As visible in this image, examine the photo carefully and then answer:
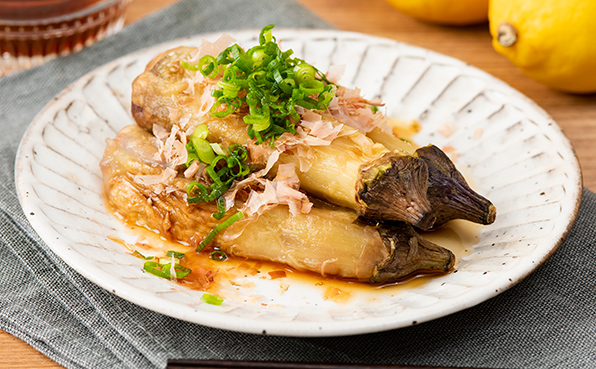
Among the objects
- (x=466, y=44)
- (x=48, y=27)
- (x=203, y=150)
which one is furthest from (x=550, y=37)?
(x=48, y=27)

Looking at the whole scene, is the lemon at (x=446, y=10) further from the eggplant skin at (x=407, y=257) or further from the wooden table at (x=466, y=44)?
the eggplant skin at (x=407, y=257)

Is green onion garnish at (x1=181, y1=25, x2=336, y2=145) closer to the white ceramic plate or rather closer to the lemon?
the white ceramic plate

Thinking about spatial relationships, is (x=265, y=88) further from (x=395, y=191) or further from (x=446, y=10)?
(x=446, y=10)

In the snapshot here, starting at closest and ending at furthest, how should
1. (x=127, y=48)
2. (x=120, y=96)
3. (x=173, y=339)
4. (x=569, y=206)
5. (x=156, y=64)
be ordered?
(x=173, y=339) < (x=569, y=206) < (x=156, y=64) < (x=120, y=96) < (x=127, y=48)

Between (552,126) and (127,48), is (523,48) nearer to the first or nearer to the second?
(552,126)

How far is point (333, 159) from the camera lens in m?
3.34

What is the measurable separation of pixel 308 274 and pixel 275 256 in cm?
20

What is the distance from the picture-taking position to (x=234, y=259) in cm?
345

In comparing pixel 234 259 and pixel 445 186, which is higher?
pixel 445 186

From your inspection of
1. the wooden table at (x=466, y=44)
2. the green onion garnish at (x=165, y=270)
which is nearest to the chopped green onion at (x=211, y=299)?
the green onion garnish at (x=165, y=270)

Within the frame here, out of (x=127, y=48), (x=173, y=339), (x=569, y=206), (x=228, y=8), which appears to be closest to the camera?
(x=173, y=339)

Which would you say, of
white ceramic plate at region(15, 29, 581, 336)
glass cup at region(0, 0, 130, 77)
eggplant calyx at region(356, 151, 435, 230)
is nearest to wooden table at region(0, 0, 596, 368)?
glass cup at region(0, 0, 130, 77)

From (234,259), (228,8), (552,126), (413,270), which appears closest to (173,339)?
(234,259)

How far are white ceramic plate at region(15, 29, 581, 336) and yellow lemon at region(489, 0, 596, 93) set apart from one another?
373mm
